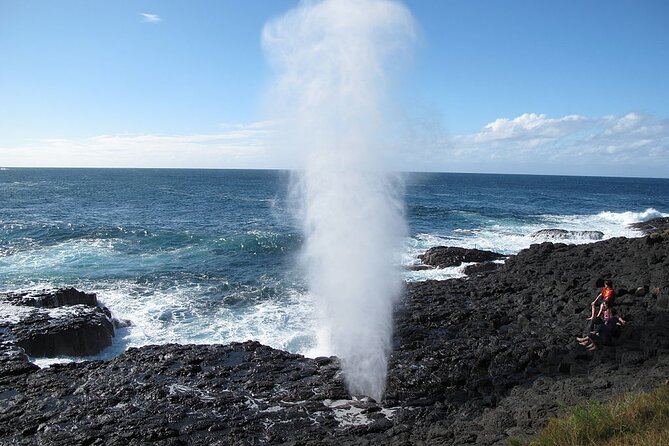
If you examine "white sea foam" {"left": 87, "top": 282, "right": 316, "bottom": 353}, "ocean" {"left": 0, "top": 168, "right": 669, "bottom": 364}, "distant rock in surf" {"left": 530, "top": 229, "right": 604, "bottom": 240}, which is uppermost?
"distant rock in surf" {"left": 530, "top": 229, "right": 604, "bottom": 240}

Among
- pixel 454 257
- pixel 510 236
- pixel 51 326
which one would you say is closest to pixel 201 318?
pixel 51 326

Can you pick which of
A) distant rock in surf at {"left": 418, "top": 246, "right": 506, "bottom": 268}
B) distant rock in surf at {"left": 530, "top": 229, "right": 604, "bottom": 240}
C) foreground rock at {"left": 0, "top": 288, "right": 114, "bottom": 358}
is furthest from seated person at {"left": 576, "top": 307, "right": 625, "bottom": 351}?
distant rock in surf at {"left": 530, "top": 229, "right": 604, "bottom": 240}

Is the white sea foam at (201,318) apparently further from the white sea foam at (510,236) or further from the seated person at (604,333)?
the seated person at (604,333)

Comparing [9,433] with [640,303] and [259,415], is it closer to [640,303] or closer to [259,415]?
[259,415]

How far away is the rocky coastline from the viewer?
10.6 meters

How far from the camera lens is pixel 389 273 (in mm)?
20375

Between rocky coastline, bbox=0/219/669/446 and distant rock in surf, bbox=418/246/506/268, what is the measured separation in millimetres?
10974

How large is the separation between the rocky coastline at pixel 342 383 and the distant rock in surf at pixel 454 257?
1097 centimetres

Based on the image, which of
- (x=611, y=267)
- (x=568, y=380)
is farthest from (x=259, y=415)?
(x=611, y=267)

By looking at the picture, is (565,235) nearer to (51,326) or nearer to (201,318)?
(201,318)

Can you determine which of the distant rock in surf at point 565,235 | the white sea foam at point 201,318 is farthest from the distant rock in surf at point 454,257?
the distant rock in surf at point 565,235

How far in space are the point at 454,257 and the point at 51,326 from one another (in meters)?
23.1

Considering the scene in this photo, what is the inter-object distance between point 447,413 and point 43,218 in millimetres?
50018

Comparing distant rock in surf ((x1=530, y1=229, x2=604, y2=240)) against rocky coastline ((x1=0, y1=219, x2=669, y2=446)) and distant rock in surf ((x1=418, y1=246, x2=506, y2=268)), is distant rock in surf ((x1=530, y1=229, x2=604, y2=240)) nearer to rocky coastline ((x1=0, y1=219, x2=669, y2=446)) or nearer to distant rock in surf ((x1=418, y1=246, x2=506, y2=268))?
distant rock in surf ((x1=418, y1=246, x2=506, y2=268))
